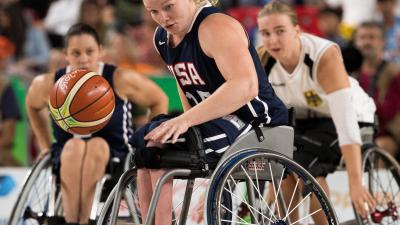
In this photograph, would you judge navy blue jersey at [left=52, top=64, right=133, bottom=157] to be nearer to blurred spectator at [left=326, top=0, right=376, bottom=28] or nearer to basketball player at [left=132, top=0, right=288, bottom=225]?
basketball player at [left=132, top=0, right=288, bottom=225]

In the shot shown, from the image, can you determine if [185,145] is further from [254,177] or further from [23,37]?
[23,37]

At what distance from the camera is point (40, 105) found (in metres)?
6.34

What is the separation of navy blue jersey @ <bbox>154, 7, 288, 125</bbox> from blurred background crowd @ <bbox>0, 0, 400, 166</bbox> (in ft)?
11.2

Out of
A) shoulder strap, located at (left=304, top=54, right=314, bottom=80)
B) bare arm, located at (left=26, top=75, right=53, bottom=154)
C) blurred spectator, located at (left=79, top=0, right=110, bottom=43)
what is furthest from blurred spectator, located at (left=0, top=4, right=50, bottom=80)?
→ shoulder strap, located at (left=304, top=54, right=314, bottom=80)

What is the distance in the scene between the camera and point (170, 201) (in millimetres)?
4344

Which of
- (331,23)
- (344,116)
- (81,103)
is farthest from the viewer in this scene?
(331,23)

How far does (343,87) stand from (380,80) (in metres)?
3.41

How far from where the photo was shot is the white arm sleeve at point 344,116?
539cm

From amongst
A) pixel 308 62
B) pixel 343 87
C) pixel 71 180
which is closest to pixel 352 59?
pixel 308 62

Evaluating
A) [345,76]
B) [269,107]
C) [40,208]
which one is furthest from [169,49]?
[40,208]

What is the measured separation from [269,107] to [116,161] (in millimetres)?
1660

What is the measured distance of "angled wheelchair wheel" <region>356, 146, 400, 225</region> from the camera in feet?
18.7

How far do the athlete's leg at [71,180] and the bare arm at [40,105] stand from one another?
0.46 meters

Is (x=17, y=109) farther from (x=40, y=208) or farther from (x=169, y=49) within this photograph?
(x=169, y=49)
